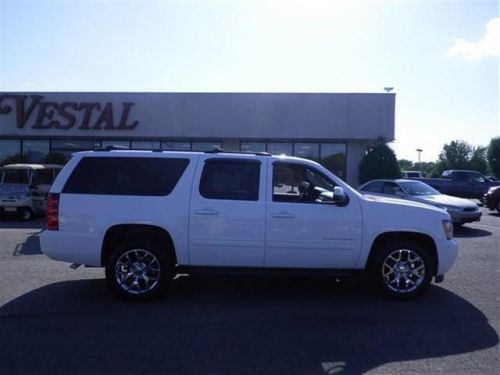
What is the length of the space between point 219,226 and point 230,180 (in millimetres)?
657

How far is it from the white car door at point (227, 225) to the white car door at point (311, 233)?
0.16 meters

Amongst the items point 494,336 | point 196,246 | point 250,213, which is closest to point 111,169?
Answer: point 196,246

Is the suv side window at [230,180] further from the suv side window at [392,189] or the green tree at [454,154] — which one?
the green tree at [454,154]

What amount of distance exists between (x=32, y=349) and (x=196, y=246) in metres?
2.28

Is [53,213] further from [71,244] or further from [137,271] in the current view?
[137,271]

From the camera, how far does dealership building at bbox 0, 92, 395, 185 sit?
2170 cm

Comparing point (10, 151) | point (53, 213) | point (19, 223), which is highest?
point (10, 151)

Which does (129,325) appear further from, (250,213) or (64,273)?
(64,273)

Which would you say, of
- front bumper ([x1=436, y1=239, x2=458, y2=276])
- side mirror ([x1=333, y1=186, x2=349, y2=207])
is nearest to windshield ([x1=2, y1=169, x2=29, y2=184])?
side mirror ([x1=333, y1=186, x2=349, y2=207])

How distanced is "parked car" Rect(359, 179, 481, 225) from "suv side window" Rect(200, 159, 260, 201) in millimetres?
8494

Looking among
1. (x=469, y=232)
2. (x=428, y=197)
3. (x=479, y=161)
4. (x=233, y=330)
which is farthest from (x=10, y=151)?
(x=479, y=161)

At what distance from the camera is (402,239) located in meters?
6.28

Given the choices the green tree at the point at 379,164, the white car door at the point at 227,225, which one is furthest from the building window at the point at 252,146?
the white car door at the point at 227,225

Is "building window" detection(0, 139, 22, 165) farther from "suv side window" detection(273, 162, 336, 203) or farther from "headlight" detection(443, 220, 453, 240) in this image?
"headlight" detection(443, 220, 453, 240)
